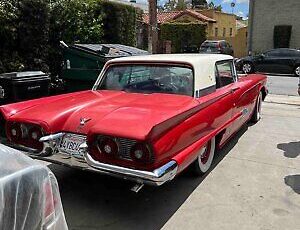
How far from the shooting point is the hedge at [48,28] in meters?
7.11

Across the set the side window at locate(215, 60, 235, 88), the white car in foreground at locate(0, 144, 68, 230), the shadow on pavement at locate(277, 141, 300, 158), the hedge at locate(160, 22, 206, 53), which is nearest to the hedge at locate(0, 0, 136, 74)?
the side window at locate(215, 60, 235, 88)

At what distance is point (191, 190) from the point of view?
404 cm

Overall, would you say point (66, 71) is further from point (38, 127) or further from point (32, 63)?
point (38, 127)

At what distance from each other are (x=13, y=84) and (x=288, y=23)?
21.9 m

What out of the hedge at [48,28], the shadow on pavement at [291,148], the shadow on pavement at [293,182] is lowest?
the shadow on pavement at [291,148]

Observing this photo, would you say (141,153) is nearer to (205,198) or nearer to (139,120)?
(139,120)

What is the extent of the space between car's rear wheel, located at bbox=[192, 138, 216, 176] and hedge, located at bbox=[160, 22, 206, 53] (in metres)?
24.9

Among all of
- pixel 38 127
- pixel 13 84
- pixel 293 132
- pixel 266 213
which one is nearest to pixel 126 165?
pixel 38 127

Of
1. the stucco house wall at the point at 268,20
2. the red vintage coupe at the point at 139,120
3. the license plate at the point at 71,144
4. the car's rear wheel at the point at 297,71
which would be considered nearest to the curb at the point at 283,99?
the red vintage coupe at the point at 139,120

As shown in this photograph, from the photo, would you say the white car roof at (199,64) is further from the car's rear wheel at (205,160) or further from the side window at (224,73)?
the car's rear wheel at (205,160)

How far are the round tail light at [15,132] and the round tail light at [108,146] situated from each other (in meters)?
1.08

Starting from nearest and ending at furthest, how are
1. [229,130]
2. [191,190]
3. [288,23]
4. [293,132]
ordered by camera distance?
[191,190] < [229,130] < [293,132] < [288,23]

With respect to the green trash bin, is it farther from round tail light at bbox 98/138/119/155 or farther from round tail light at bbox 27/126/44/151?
round tail light at bbox 98/138/119/155

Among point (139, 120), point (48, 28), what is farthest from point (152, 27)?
point (139, 120)
